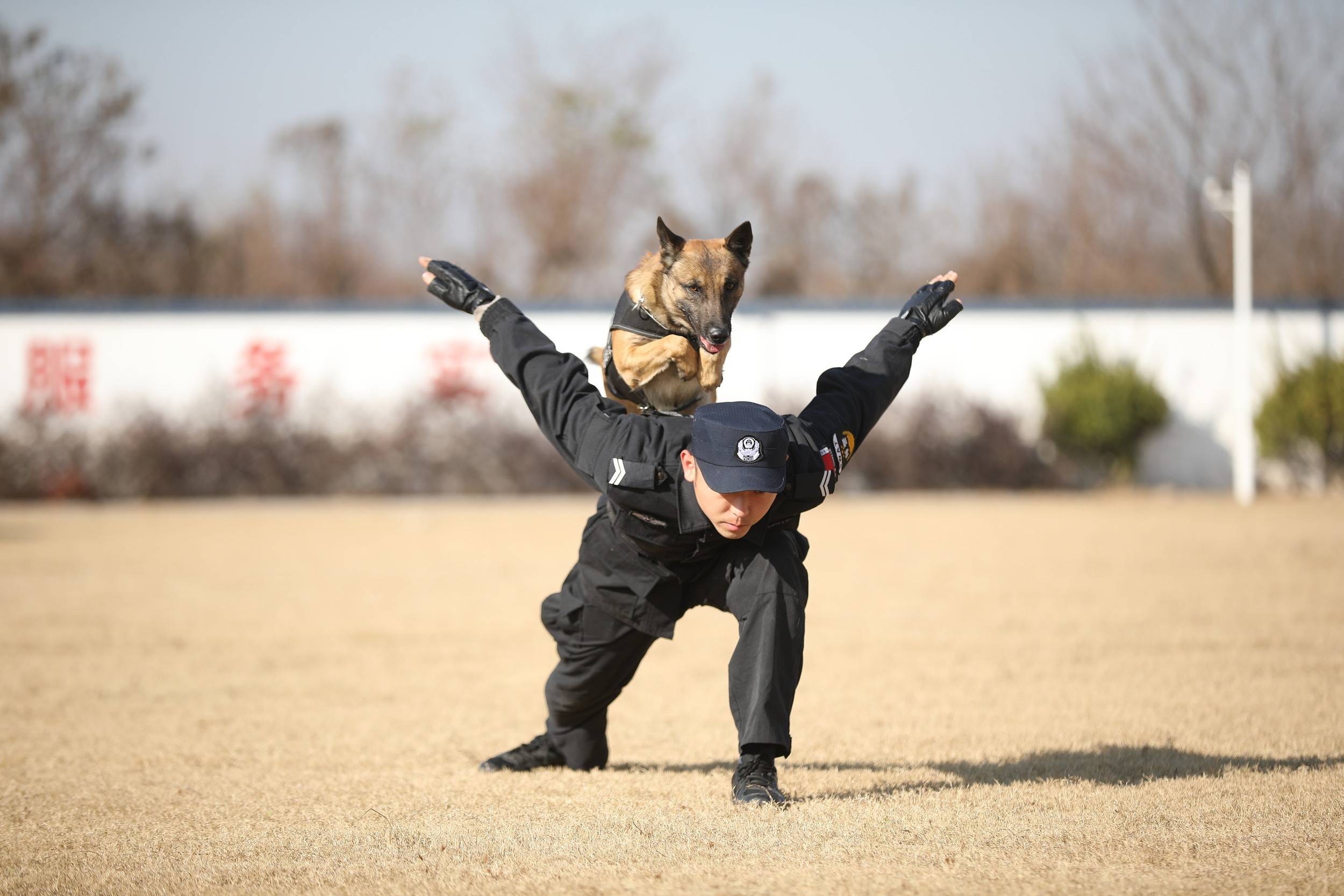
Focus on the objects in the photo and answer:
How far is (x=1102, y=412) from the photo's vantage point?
75.7ft

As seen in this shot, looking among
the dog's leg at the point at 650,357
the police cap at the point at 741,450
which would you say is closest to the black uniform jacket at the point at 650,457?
→ the police cap at the point at 741,450

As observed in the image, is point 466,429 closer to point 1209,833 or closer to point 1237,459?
point 1237,459

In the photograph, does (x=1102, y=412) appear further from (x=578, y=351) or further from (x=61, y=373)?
(x=61, y=373)

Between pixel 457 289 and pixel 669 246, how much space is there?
161cm

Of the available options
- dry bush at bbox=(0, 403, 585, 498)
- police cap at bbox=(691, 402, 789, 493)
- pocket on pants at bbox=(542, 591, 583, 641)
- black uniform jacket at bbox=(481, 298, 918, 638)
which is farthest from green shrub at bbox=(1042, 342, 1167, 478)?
police cap at bbox=(691, 402, 789, 493)

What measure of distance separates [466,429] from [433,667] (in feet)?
53.1

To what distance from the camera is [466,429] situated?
23750mm

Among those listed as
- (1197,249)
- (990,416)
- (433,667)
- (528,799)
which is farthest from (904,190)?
(528,799)

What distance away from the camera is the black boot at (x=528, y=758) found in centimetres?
503

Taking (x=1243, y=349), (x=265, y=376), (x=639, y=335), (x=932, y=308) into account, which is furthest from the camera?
(x=265, y=376)

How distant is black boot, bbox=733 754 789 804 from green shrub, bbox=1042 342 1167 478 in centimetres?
2037

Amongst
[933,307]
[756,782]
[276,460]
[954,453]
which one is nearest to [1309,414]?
[954,453]

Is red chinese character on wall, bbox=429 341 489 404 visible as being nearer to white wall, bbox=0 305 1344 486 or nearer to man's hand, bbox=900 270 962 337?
white wall, bbox=0 305 1344 486

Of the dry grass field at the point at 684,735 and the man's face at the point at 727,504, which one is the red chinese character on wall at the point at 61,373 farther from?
the man's face at the point at 727,504
